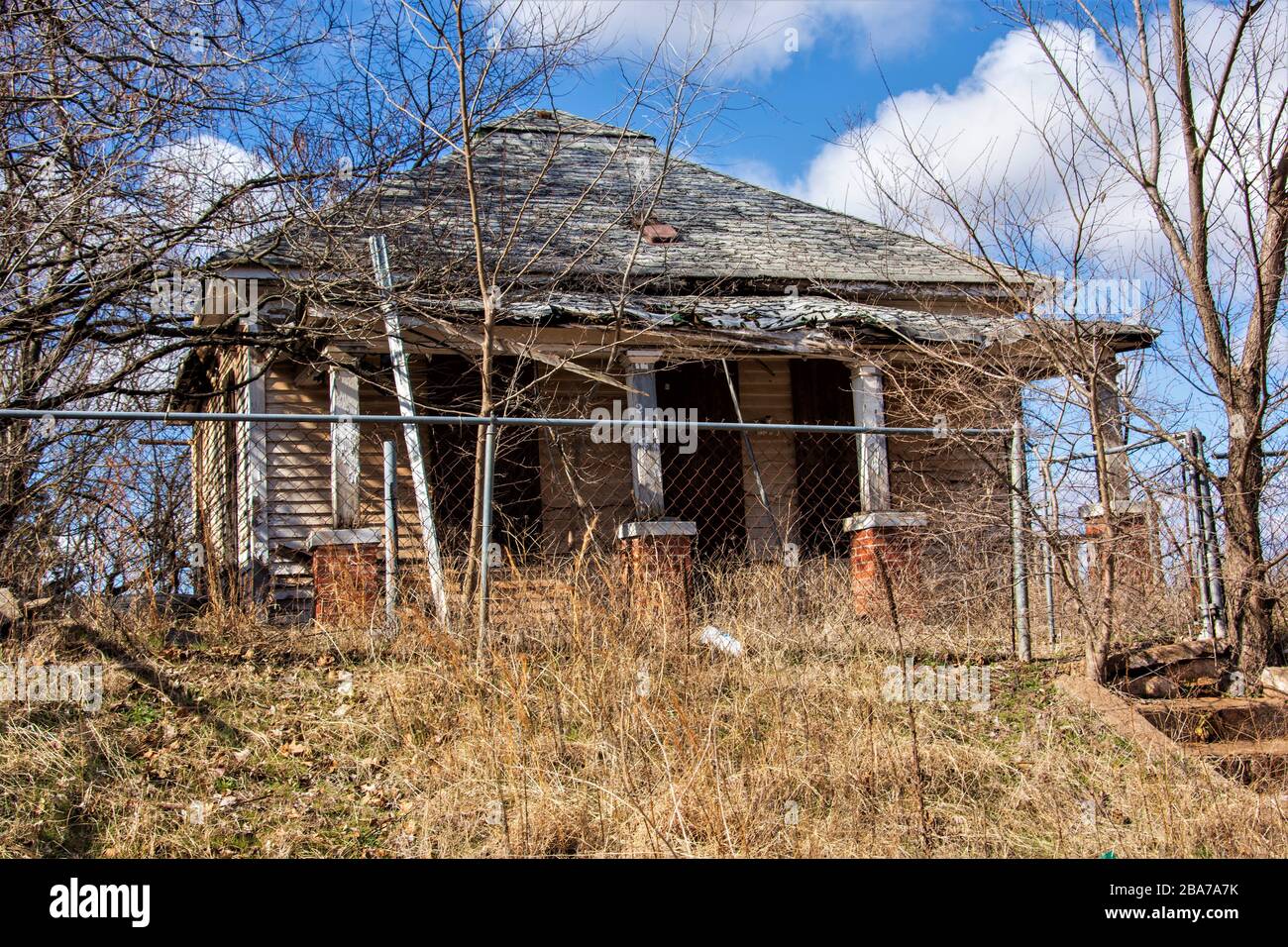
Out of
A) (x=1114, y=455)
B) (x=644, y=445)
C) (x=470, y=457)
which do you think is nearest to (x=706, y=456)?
(x=644, y=445)

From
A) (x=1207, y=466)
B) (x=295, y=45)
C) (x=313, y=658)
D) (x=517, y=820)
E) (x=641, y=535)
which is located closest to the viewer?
(x=517, y=820)

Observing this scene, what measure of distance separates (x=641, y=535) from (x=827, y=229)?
546 cm

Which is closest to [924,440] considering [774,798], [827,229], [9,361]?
[827,229]

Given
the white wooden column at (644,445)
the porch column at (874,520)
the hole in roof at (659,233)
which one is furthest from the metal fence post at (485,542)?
the hole in roof at (659,233)

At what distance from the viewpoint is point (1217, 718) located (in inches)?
209

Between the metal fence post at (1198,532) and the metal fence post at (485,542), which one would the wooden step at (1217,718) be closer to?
the metal fence post at (1198,532)

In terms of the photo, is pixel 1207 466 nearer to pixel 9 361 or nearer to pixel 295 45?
pixel 295 45

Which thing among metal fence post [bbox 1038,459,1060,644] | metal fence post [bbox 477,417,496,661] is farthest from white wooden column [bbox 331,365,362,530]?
metal fence post [bbox 1038,459,1060,644]

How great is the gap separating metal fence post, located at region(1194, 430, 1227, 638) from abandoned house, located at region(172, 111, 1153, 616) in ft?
4.32

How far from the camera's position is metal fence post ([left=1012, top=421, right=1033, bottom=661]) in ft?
19.3

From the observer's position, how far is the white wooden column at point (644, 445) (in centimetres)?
921

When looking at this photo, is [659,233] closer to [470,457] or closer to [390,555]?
[470,457]

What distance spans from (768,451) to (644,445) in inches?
92.2
